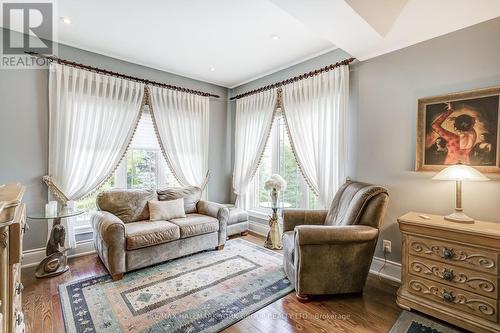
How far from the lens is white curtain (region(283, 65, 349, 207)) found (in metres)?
2.91

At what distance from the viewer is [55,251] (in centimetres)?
271

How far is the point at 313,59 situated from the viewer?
3.29m

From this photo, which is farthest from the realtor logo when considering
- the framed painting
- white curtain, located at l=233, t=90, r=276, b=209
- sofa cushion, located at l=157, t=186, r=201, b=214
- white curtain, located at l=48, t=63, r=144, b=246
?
the framed painting

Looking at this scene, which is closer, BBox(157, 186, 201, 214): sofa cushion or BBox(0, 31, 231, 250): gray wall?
BBox(0, 31, 231, 250): gray wall

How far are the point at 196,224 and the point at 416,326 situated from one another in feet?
7.85

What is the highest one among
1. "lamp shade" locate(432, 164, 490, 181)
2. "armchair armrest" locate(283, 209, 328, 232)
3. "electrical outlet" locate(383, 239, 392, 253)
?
"lamp shade" locate(432, 164, 490, 181)

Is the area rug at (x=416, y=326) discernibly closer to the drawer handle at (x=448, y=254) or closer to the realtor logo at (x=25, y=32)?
the drawer handle at (x=448, y=254)

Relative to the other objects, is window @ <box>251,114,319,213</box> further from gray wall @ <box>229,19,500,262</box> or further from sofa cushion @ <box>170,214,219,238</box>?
sofa cushion @ <box>170,214,219,238</box>

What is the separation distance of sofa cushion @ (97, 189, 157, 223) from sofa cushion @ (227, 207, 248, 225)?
48.9 inches

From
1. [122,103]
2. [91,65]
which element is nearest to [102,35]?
[91,65]

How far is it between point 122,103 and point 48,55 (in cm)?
92

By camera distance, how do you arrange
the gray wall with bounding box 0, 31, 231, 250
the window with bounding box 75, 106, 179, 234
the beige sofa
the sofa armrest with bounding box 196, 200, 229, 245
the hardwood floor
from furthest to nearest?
1. the window with bounding box 75, 106, 179, 234
2. the sofa armrest with bounding box 196, 200, 229, 245
3. the gray wall with bounding box 0, 31, 231, 250
4. the beige sofa
5. the hardwood floor

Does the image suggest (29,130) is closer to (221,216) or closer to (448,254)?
(221,216)

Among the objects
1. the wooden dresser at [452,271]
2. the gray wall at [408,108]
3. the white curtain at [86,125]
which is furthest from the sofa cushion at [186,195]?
the wooden dresser at [452,271]
